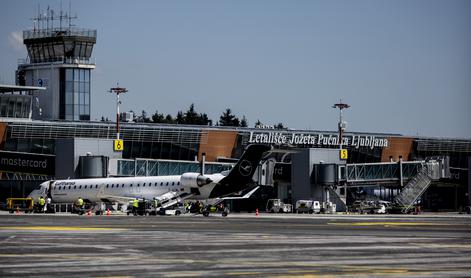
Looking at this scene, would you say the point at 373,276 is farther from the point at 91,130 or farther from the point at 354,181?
the point at 91,130

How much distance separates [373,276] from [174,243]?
14.5 m

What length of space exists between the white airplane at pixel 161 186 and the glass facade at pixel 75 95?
53.4 metres

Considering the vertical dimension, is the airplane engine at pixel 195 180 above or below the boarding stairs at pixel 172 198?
above

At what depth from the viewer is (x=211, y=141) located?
451 ft

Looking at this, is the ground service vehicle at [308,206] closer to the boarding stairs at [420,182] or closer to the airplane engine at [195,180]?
the boarding stairs at [420,182]

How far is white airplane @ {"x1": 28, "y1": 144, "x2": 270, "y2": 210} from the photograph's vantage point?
95.5 metres

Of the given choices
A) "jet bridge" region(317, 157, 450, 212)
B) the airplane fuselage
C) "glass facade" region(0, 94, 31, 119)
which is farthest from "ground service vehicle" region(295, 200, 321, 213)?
"glass facade" region(0, 94, 31, 119)

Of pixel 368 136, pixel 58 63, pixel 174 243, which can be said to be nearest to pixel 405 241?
pixel 174 243

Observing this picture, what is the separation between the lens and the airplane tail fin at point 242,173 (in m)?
95.2

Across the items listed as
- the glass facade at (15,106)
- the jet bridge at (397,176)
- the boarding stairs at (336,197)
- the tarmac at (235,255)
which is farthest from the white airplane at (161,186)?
the tarmac at (235,255)

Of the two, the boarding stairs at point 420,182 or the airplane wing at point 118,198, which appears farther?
the boarding stairs at point 420,182

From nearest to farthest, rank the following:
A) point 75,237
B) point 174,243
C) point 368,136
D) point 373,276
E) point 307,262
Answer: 1. point 373,276
2. point 307,262
3. point 174,243
4. point 75,237
5. point 368,136

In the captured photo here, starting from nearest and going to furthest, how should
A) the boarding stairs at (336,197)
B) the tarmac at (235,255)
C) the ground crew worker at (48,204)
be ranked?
the tarmac at (235,255) → the ground crew worker at (48,204) → the boarding stairs at (336,197)

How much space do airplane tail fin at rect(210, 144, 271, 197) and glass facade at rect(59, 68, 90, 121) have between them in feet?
231
